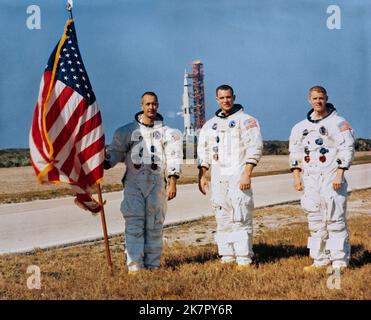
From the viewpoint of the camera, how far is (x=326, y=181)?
6840mm

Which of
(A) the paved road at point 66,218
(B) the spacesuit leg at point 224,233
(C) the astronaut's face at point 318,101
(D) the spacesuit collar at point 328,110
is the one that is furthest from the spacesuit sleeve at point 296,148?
(A) the paved road at point 66,218

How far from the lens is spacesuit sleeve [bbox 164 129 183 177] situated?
706cm

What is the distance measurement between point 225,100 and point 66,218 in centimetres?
601

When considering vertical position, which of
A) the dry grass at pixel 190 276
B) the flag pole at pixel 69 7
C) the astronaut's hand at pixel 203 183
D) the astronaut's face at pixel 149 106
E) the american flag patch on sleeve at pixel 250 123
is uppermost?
the flag pole at pixel 69 7

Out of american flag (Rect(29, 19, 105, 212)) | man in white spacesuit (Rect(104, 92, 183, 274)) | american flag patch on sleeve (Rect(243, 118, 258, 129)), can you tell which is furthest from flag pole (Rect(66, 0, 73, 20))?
american flag patch on sleeve (Rect(243, 118, 258, 129))

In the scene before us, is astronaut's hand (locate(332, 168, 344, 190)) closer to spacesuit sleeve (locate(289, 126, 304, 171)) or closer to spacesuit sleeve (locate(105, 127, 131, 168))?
spacesuit sleeve (locate(289, 126, 304, 171))

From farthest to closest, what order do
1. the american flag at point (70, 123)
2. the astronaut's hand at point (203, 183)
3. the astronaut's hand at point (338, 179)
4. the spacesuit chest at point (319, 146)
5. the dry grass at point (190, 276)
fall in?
the astronaut's hand at point (203, 183), the spacesuit chest at point (319, 146), the astronaut's hand at point (338, 179), the american flag at point (70, 123), the dry grass at point (190, 276)

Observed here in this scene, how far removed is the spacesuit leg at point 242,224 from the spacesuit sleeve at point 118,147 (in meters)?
1.48

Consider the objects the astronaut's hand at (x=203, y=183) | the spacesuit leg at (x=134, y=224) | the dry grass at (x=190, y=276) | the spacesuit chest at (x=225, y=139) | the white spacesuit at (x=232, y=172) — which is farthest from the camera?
the astronaut's hand at (x=203, y=183)

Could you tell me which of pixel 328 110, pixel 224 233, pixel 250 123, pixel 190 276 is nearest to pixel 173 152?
pixel 250 123

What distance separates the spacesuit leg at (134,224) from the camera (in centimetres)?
698

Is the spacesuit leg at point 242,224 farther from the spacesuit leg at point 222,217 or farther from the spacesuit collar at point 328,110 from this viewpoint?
the spacesuit collar at point 328,110

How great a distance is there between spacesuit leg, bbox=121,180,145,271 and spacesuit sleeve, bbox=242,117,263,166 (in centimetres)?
145
